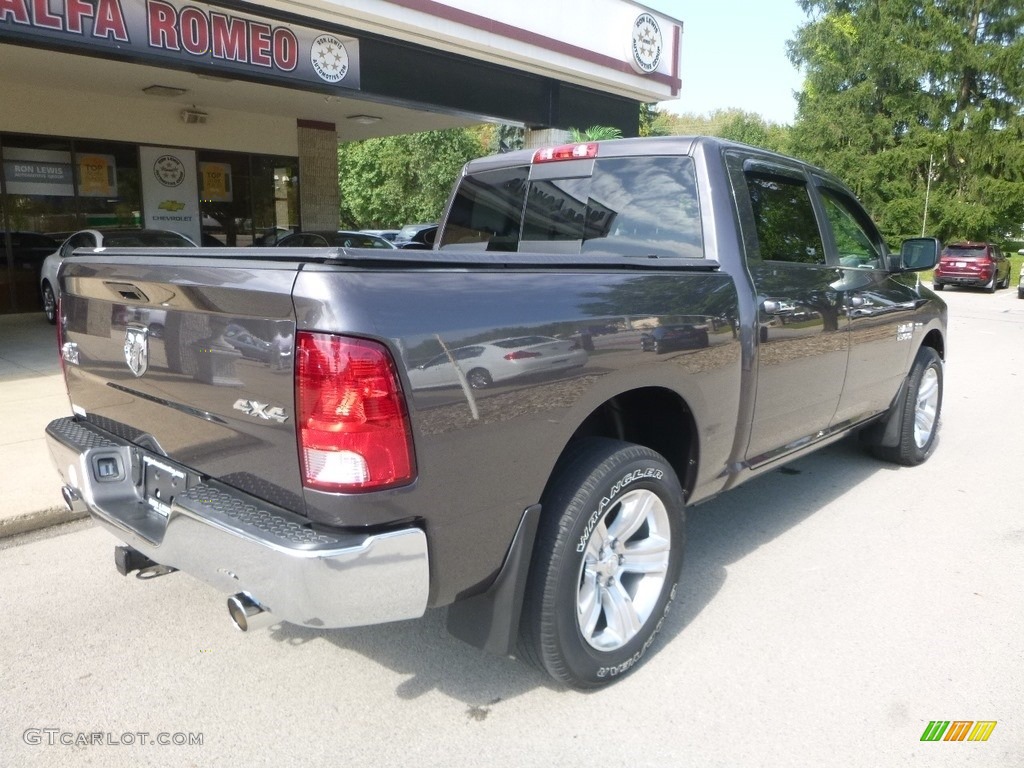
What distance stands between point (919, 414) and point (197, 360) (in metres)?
4.95

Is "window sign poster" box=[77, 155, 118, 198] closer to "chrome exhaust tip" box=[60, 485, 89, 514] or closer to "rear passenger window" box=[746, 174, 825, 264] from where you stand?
"chrome exhaust tip" box=[60, 485, 89, 514]

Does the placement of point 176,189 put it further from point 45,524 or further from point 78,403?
point 78,403

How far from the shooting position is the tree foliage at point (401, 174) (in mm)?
42750

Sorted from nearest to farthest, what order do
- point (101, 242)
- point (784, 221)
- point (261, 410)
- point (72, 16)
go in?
point (261, 410)
point (784, 221)
point (72, 16)
point (101, 242)

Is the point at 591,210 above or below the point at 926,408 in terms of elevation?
Result: above

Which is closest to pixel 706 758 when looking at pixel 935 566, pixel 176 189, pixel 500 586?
pixel 500 586

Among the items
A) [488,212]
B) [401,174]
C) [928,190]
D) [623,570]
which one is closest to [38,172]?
[488,212]

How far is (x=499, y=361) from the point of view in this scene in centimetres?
232

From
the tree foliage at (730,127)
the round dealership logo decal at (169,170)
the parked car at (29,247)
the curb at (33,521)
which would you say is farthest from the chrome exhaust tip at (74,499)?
the tree foliage at (730,127)

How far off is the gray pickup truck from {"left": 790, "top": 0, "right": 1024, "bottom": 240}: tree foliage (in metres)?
37.7

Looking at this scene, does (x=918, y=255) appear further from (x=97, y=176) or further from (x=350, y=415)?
(x=97, y=176)

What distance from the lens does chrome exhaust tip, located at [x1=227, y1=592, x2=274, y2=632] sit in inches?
90.0

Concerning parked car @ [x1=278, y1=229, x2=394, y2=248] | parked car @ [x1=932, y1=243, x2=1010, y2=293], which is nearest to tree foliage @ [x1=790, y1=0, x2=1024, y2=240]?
parked car @ [x1=932, y1=243, x2=1010, y2=293]

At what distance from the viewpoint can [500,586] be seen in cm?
248
